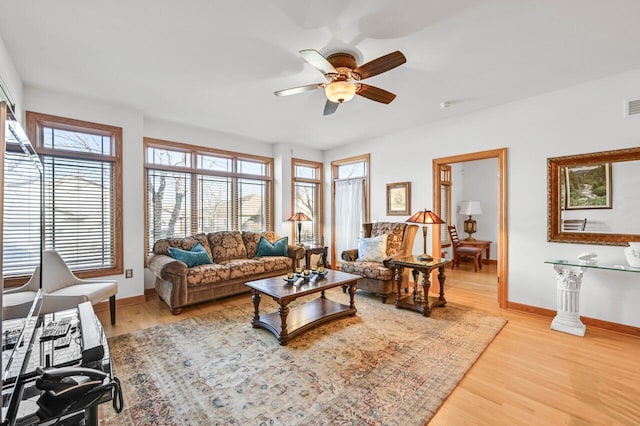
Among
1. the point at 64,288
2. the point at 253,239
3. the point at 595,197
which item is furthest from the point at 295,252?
the point at 595,197

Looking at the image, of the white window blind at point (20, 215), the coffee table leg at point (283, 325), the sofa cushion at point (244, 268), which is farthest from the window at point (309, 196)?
the white window blind at point (20, 215)

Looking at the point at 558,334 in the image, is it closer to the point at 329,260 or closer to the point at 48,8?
the point at 329,260

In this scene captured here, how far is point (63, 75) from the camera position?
2.93 metres

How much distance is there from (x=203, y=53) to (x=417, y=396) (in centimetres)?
324

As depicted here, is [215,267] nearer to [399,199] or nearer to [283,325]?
[283,325]

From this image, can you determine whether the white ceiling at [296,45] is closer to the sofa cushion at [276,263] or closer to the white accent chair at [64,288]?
the white accent chair at [64,288]

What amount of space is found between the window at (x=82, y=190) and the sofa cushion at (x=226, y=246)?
1.22 meters

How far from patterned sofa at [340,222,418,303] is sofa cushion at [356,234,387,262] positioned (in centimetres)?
7

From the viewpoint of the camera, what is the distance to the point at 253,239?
501 cm

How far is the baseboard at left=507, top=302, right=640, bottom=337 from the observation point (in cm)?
288

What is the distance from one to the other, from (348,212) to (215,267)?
2899mm

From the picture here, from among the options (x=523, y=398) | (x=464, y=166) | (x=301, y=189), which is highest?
(x=464, y=166)

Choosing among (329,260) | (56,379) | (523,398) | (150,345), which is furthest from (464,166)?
(56,379)

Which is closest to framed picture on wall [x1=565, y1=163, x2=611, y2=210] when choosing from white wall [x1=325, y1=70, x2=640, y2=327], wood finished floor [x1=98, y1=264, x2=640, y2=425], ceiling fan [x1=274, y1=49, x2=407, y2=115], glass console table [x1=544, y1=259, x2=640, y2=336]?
white wall [x1=325, y1=70, x2=640, y2=327]
